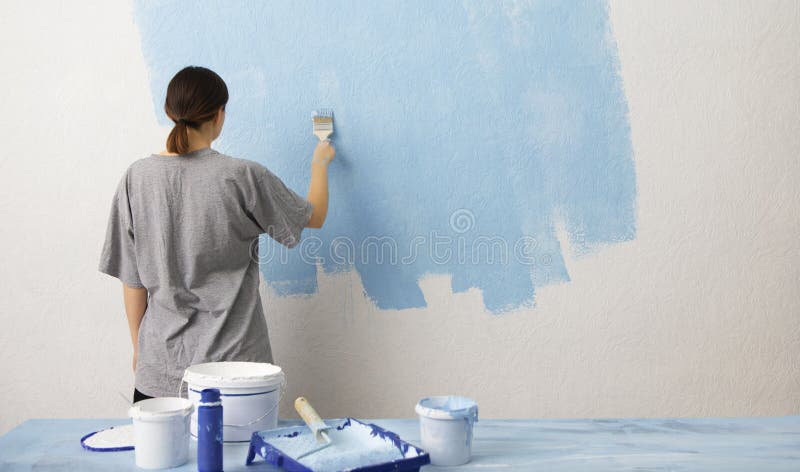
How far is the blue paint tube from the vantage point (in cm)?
113

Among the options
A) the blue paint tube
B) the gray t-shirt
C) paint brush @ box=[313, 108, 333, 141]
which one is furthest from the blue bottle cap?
paint brush @ box=[313, 108, 333, 141]

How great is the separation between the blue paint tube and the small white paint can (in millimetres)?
350

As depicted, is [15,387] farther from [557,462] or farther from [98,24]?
[557,462]

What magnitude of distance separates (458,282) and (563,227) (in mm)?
356

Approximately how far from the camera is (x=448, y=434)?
120cm

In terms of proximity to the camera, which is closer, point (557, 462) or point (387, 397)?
point (557, 462)

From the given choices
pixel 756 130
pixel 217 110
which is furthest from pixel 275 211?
pixel 756 130

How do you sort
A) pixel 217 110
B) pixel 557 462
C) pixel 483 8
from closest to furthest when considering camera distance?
1. pixel 557 462
2. pixel 217 110
3. pixel 483 8

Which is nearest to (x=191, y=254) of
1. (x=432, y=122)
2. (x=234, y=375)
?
(x=234, y=375)

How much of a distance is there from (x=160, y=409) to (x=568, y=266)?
129 cm

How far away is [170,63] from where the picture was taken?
2072mm

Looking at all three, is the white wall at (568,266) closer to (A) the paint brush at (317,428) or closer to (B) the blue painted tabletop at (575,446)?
(B) the blue painted tabletop at (575,446)

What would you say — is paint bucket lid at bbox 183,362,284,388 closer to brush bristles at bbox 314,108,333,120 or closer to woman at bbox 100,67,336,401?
woman at bbox 100,67,336,401

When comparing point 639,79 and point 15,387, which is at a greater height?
point 639,79
